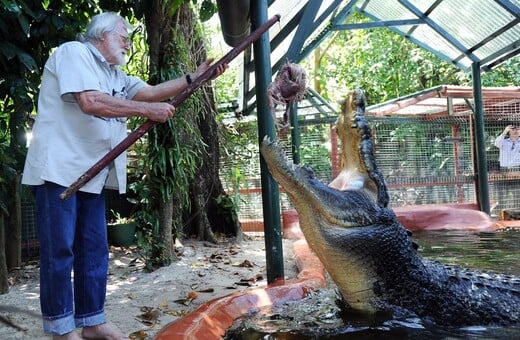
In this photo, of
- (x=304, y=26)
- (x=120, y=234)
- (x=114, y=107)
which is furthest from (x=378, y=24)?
(x=114, y=107)

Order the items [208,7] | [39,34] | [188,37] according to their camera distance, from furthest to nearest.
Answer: [188,37] < [208,7] < [39,34]

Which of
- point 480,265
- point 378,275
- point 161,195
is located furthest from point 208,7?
point 480,265

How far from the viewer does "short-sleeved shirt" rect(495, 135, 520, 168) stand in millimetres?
8586

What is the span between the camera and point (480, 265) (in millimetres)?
4324

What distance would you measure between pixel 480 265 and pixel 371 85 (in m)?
14.7

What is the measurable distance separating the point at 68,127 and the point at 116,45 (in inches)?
19.8

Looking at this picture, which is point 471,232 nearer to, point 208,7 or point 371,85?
point 208,7

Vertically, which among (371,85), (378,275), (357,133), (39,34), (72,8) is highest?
(371,85)

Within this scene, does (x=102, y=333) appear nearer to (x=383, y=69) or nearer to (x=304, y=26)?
(x=304, y=26)

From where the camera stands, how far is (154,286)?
12.0 ft

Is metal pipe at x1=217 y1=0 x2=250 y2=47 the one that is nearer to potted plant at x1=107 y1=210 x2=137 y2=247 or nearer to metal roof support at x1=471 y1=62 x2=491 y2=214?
potted plant at x1=107 y1=210 x2=137 y2=247

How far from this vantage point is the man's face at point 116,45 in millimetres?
2408

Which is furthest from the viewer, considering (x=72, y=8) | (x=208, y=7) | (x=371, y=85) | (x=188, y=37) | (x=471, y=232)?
(x=371, y=85)

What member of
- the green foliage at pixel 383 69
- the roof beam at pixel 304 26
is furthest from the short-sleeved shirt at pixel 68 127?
the green foliage at pixel 383 69
